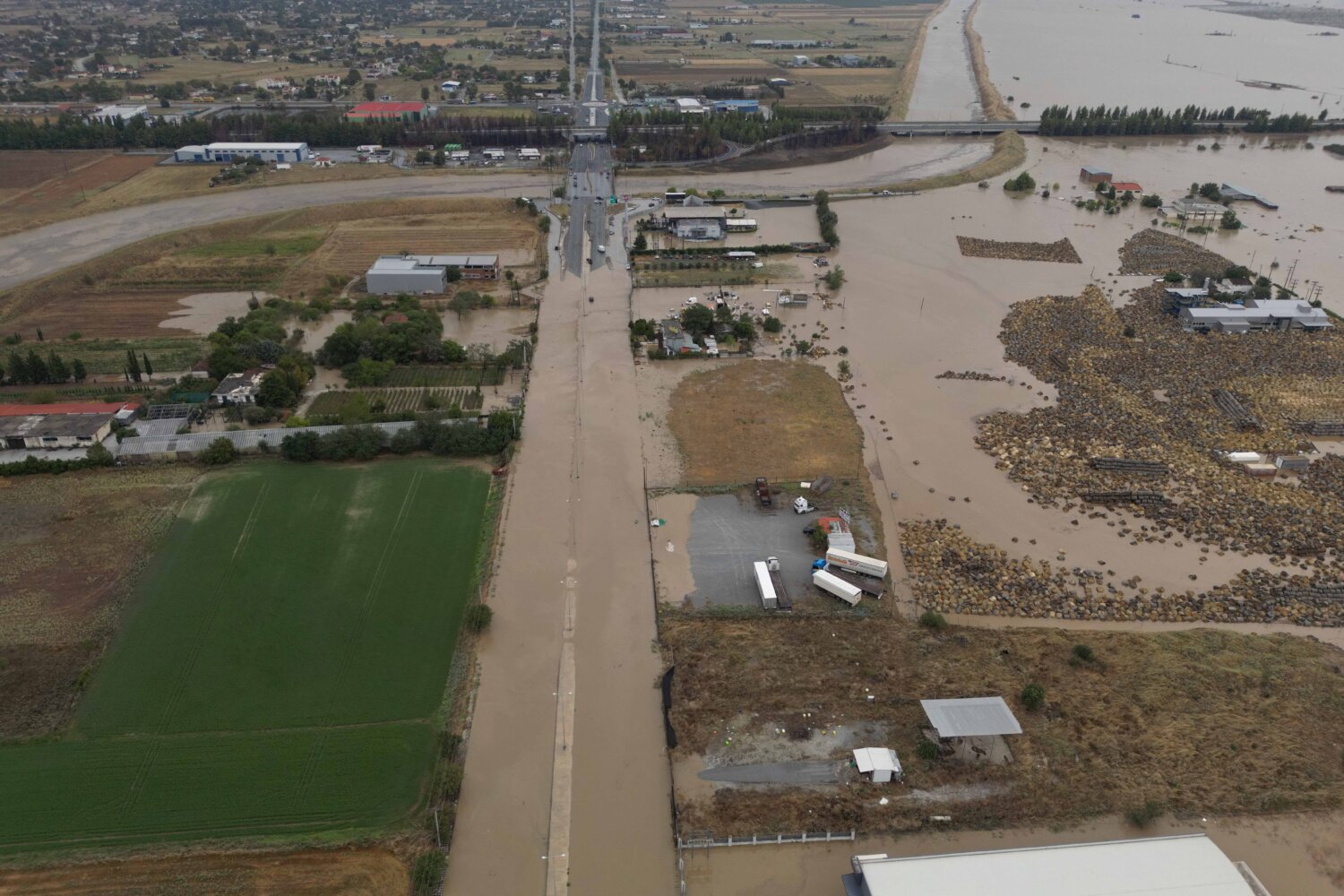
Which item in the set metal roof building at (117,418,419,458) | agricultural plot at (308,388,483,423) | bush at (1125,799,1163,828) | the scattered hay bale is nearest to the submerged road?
agricultural plot at (308,388,483,423)

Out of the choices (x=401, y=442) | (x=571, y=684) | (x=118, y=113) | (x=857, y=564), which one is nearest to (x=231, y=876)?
(x=571, y=684)

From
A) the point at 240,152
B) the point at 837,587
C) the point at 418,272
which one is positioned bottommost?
the point at 837,587

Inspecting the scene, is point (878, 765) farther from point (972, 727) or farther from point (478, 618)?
point (478, 618)

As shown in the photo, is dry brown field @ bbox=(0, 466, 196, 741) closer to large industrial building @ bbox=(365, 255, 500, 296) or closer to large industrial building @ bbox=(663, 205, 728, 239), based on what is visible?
large industrial building @ bbox=(365, 255, 500, 296)

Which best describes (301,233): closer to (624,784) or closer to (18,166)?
(18,166)

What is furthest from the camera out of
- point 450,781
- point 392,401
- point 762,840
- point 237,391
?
point 392,401

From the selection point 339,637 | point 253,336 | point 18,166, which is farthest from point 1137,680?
point 18,166
